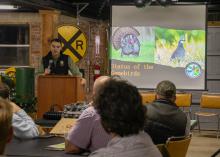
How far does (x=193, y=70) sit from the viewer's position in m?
9.21

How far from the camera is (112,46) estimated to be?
30.2ft

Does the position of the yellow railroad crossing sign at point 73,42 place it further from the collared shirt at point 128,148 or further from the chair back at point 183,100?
the collared shirt at point 128,148

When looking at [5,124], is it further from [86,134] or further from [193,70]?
[193,70]

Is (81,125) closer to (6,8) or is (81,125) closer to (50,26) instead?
(50,26)

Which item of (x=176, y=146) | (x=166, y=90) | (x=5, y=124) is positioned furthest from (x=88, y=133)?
(x=5, y=124)

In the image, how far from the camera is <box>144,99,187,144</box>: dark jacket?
4.01 meters

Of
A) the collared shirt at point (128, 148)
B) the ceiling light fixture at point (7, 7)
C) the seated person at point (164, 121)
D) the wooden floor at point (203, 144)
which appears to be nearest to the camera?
the collared shirt at point (128, 148)

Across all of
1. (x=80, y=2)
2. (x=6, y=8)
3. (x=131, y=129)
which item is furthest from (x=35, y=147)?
(x=6, y=8)

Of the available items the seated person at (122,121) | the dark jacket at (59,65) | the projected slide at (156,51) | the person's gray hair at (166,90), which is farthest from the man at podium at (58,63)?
the seated person at (122,121)

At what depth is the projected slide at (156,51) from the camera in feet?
30.1

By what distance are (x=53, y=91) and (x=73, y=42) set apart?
1.76 metres

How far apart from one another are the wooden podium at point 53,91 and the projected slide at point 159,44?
3.07 meters

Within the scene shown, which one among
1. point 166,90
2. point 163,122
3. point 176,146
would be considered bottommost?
point 176,146

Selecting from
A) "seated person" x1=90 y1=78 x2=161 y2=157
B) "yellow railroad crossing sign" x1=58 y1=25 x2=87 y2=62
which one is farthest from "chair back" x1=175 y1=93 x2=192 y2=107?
"seated person" x1=90 y1=78 x2=161 y2=157
